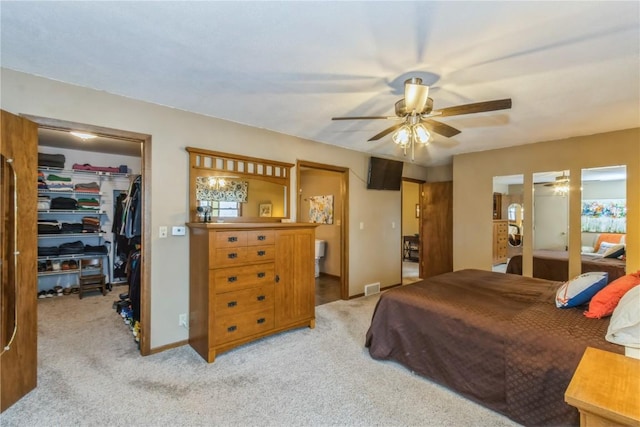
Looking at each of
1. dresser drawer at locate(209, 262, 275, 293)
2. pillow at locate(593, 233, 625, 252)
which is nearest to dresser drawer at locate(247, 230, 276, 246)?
dresser drawer at locate(209, 262, 275, 293)

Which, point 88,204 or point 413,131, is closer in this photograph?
point 413,131

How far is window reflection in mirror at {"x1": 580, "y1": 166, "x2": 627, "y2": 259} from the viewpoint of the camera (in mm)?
3545

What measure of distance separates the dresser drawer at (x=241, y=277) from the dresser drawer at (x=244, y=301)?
0.05 m

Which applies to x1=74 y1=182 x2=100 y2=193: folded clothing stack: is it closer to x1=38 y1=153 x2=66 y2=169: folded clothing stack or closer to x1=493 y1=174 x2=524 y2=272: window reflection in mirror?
x1=38 y1=153 x2=66 y2=169: folded clothing stack

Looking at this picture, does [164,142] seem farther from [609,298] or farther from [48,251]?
[609,298]

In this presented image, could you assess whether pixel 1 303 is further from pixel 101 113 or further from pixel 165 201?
pixel 101 113

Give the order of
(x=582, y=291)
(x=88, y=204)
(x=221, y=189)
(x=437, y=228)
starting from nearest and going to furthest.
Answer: (x=582, y=291) → (x=221, y=189) → (x=88, y=204) → (x=437, y=228)

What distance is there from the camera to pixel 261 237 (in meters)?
2.94

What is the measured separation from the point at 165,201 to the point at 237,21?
1857 millimetres

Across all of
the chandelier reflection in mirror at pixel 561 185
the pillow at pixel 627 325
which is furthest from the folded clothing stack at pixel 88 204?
the chandelier reflection in mirror at pixel 561 185

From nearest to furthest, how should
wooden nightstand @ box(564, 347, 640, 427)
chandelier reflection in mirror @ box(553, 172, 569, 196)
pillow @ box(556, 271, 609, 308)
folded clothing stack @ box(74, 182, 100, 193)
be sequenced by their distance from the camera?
1. wooden nightstand @ box(564, 347, 640, 427)
2. pillow @ box(556, 271, 609, 308)
3. chandelier reflection in mirror @ box(553, 172, 569, 196)
4. folded clothing stack @ box(74, 182, 100, 193)

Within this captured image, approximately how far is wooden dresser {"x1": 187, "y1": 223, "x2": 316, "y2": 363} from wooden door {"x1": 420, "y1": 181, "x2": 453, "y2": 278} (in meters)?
3.29

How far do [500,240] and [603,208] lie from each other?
49.1 inches

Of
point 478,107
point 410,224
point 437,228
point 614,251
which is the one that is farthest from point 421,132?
point 410,224
